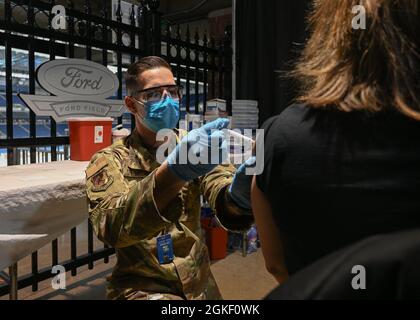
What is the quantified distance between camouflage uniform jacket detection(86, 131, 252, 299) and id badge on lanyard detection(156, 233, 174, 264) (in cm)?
1

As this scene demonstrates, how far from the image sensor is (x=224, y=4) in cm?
523

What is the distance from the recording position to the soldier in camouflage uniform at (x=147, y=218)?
1.00 m

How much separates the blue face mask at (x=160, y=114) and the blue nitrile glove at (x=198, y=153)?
50 centimetres

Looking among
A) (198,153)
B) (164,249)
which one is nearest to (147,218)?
(198,153)

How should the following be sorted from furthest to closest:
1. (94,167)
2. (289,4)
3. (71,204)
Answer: (289,4), (71,204), (94,167)

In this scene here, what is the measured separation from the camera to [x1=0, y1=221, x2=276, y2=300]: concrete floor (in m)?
2.51

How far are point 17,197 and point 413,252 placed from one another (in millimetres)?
1303
